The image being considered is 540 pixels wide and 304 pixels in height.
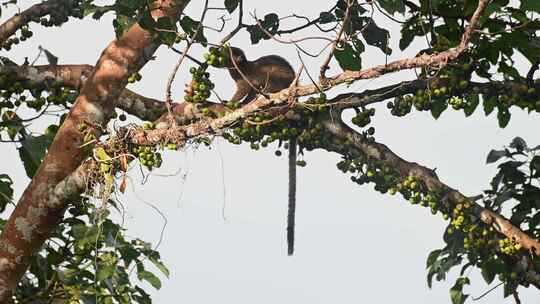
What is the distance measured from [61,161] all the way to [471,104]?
2530 mm

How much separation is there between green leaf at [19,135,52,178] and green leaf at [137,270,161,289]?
3.09 ft

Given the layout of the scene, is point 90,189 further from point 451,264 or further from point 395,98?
point 451,264

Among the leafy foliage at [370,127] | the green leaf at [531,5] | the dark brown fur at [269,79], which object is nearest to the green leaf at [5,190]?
the leafy foliage at [370,127]

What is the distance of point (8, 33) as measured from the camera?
5781 mm

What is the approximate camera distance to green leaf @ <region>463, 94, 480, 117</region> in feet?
17.7

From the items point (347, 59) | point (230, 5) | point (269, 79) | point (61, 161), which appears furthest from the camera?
point (269, 79)

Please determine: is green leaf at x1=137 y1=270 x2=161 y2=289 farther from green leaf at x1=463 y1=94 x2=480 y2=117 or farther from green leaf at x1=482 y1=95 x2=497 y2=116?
green leaf at x1=482 y1=95 x2=497 y2=116

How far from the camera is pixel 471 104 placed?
5445 mm

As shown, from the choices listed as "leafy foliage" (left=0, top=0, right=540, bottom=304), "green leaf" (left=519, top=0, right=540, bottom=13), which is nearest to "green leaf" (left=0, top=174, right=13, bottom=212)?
"leafy foliage" (left=0, top=0, right=540, bottom=304)

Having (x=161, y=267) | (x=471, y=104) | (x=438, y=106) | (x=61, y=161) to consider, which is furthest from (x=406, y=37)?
(x=61, y=161)

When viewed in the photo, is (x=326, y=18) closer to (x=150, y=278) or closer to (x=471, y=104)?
(x=471, y=104)

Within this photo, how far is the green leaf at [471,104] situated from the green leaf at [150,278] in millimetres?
2163

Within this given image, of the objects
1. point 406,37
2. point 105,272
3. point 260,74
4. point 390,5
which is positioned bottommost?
point 105,272

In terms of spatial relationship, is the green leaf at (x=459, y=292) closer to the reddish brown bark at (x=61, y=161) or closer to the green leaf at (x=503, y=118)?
the green leaf at (x=503, y=118)
